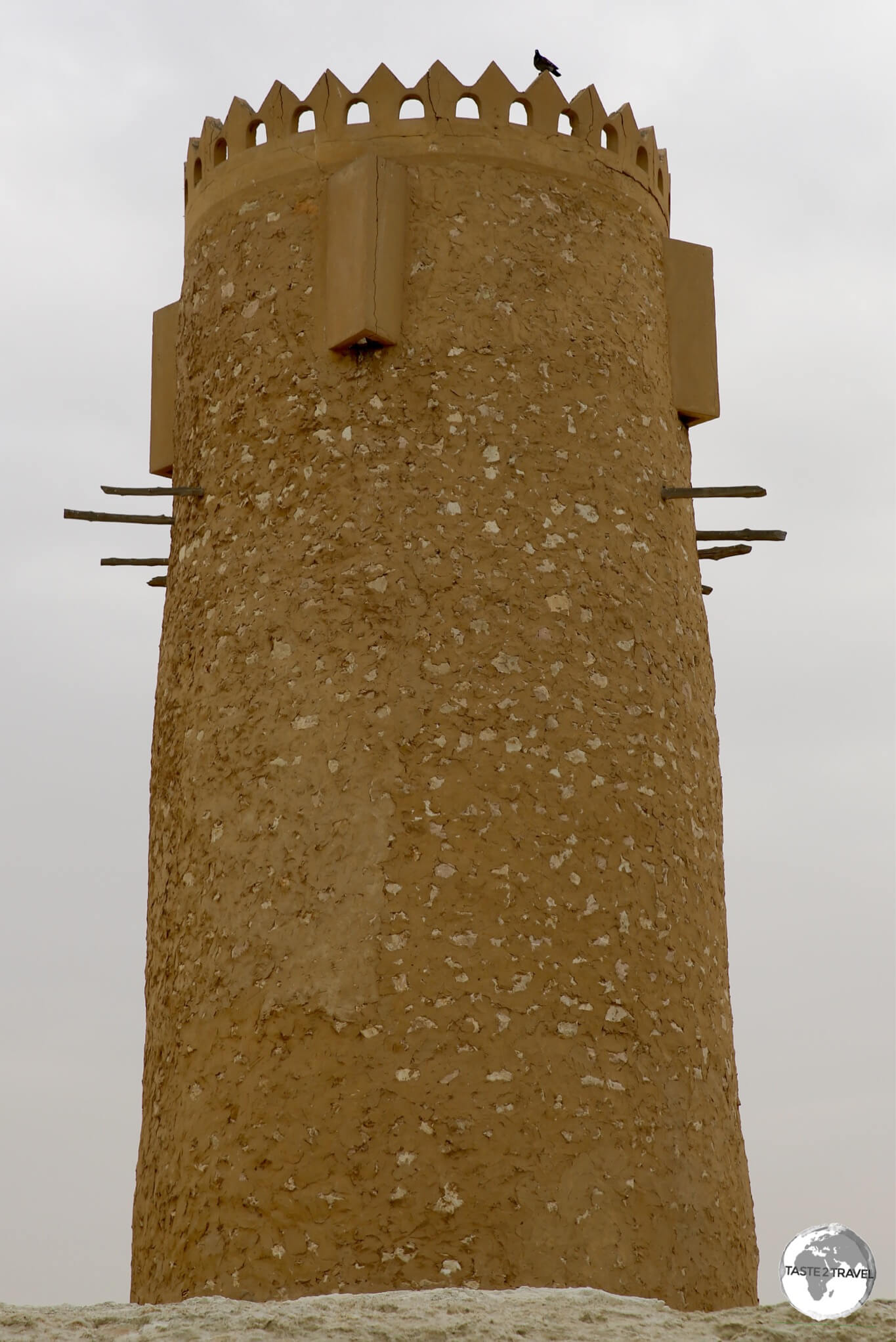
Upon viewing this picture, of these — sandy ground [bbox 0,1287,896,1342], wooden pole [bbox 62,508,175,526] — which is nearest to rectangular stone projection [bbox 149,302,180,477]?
wooden pole [bbox 62,508,175,526]

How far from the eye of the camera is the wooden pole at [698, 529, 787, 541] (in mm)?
8141

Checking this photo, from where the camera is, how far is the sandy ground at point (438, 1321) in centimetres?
536

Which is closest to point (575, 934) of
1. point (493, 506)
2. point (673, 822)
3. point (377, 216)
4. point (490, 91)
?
point (673, 822)

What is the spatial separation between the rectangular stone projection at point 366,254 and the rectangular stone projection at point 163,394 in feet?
4.30

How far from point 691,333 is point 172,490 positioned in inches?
98.0

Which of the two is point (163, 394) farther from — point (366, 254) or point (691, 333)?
point (691, 333)

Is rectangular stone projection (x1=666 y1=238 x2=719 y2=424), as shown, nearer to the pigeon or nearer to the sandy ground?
the pigeon

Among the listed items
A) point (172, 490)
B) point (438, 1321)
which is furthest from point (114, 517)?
point (438, 1321)

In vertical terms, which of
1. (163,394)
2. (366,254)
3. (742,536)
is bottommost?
(742,536)

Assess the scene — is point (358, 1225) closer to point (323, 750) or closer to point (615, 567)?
point (323, 750)

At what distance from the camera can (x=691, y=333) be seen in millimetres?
8312

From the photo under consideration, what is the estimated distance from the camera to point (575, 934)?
6.82 meters

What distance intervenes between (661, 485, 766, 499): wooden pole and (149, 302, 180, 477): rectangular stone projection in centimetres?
240

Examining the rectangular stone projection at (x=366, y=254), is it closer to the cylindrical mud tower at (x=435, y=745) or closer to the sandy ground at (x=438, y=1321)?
the cylindrical mud tower at (x=435, y=745)
